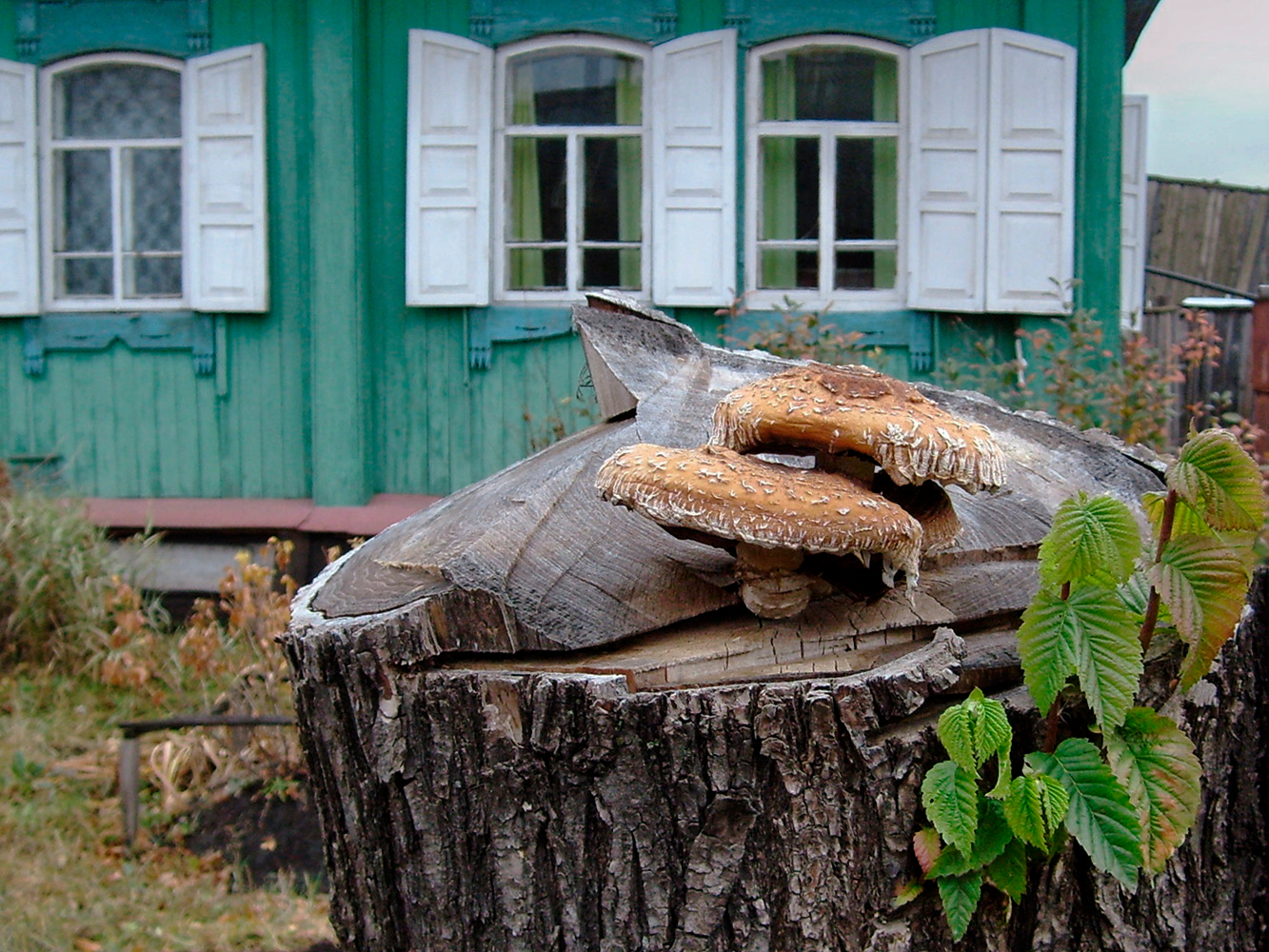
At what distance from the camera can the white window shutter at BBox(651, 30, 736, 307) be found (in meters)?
5.93

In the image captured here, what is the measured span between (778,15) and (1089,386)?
2.63 meters

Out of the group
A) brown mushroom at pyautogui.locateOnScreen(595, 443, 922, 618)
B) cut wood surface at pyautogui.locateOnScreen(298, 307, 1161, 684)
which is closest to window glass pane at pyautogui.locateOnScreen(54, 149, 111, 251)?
cut wood surface at pyautogui.locateOnScreen(298, 307, 1161, 684)

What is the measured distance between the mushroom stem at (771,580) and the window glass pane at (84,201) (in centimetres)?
611

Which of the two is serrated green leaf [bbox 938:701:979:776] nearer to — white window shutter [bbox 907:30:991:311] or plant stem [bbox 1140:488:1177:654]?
plant stem [bbox 1140:488:1177:654]

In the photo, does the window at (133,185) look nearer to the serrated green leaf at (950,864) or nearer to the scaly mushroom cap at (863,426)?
the scaly mushroom cap at (863,426)

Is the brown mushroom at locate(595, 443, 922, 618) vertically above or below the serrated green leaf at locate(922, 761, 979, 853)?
above

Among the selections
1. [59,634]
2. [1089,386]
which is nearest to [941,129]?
[1089,386]

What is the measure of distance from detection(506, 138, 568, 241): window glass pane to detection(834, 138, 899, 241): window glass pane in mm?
1557

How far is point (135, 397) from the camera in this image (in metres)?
6.35

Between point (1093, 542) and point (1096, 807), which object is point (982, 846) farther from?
point (1093, 542)

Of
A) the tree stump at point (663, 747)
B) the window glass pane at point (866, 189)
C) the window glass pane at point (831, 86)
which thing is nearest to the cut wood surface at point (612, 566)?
the tree stump at point (663, 747)

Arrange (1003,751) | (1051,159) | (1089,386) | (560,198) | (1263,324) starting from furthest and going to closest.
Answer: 1. (1263,324)
2. (560,198)
3. (1051,159)
4. (1089,386)
5. (1003,751)

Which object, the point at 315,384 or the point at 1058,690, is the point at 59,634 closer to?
the point at 315,384

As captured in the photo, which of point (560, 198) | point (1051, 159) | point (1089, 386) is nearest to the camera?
point (1089, 386)
